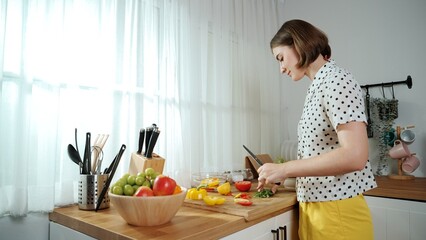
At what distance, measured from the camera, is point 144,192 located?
89 centimetres

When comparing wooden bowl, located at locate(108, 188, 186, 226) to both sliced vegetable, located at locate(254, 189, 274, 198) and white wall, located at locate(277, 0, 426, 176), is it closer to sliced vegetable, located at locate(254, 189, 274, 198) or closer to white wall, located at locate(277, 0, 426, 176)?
sliced vegetable, located at locate(254, 189, 274, 198)

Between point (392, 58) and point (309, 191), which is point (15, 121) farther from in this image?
point (392, 58)

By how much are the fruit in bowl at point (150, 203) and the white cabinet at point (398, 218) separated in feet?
3.67

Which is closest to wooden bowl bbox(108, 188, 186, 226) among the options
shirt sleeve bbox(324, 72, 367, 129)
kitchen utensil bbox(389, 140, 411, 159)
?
shirt sleeve bbox(324, 72, 367, 129)

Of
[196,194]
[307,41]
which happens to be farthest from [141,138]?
[307,41]

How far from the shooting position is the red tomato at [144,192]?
0.88 meters

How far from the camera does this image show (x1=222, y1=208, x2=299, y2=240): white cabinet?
39.8 inches

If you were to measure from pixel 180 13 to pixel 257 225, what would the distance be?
3.84ft

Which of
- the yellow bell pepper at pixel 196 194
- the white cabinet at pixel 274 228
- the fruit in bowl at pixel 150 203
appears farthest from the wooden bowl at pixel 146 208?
the yellow bell pepper at pixel 196 194

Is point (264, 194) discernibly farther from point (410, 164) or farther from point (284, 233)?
point (410, 164)

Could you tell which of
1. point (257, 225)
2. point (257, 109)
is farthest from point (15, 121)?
point (257, 109)

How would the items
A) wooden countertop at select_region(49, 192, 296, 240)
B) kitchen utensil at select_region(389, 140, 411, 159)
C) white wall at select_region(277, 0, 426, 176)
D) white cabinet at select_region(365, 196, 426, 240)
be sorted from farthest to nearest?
white wall at select_region(277, 0, 426, 176) < kitchen utensil at select_region(389, 140, 411, 159) < white cabinet at select_region(365, 196, 426, 240) < wooden countertop at select_region(49, 192, 296, 240)

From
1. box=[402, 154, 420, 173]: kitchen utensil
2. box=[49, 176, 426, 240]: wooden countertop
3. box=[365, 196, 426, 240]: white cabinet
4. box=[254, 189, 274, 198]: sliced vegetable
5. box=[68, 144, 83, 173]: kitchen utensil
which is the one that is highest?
box=[68, 144, 83, 173]: kitchen utensil

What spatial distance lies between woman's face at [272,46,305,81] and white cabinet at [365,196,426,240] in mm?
853
